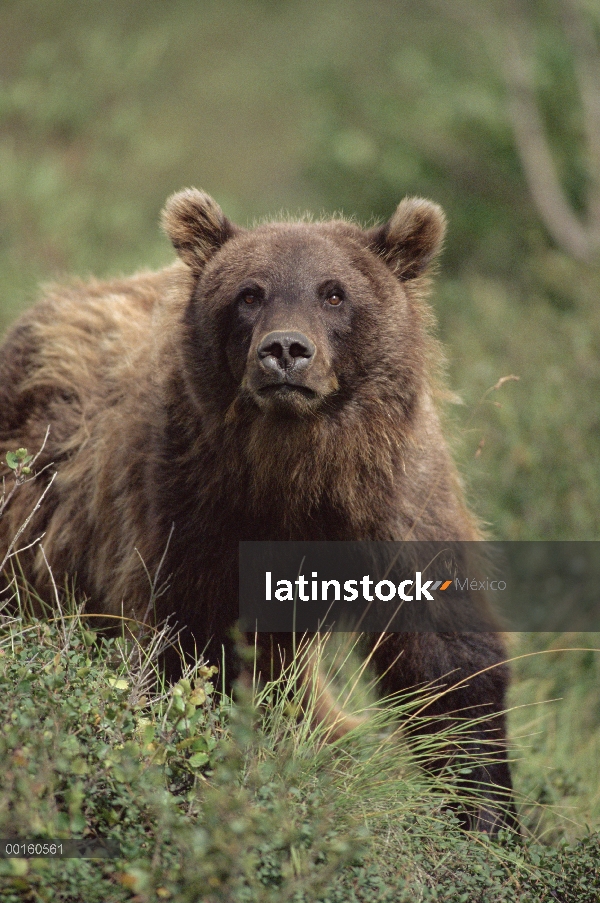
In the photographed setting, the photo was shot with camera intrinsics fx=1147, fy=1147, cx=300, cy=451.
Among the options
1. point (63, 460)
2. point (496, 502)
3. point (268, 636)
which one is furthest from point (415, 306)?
point (496, 502)

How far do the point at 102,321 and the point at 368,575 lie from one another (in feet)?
7.75

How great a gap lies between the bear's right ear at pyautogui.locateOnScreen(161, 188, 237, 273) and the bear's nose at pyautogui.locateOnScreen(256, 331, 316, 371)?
3.31 ft

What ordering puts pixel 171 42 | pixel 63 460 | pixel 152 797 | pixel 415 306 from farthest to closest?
1. pixel 171 42
2. pixel 63 460
3. pixel 415 306
4. pixel 152 797

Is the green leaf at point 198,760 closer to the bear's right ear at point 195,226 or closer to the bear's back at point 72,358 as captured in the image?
the bear's back at point 72,358

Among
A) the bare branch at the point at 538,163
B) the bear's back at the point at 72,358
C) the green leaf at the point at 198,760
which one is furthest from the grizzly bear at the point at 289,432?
the bare branch at the point at 538,163

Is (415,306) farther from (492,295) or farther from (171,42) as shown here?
(171,42)

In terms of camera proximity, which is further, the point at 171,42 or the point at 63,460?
the point at 171,42

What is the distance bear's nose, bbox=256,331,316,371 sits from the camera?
14.0ft

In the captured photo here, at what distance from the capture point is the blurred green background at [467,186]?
8531 millimetres

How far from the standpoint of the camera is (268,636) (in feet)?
15.4

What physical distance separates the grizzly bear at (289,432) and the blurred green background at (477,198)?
1.41 metres

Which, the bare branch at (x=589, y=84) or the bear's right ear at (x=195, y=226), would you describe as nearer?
the bear's right ear at (x=195, y=226)

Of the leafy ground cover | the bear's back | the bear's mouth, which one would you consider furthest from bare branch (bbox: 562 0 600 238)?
the leafy ground cover

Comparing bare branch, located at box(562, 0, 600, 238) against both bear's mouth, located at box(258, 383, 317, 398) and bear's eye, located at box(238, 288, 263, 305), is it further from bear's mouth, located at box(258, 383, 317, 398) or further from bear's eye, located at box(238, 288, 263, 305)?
bear's mouth, located at box(258, 383, 317, 398)
